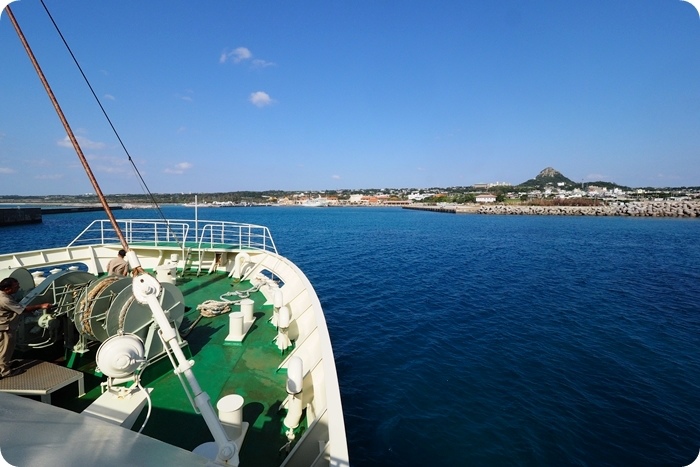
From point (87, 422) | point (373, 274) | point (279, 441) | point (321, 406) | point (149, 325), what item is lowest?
point (373, 274)

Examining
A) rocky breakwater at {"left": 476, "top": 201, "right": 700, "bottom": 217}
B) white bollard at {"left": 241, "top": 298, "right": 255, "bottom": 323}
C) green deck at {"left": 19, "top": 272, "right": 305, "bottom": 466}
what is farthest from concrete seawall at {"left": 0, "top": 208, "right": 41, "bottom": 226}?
rocky breakwater at {"left": 476, "top": 201, "right": 700, "bottom": 217}

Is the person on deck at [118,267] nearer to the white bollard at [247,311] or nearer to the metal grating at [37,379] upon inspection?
the white bollard at [247,311]

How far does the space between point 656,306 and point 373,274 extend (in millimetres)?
15797

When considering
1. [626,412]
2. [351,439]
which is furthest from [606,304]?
[351,439]

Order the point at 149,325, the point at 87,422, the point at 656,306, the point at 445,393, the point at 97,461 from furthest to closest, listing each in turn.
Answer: the point at 656,306, the point at 445,393, the point at 149,325, the point at 87,422, the point at 97,461

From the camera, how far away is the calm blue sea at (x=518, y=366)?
23.2 ft

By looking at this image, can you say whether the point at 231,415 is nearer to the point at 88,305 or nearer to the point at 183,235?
the point at 88,305

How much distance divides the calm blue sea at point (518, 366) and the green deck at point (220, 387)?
298 cm

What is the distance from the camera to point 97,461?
1621mm

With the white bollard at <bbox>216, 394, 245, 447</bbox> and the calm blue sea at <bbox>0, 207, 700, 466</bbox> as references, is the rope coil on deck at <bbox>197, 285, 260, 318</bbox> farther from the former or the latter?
the white bollard at <bbox>216, 394, 245, 447</bbox>

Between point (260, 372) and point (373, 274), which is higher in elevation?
point (260, 372)

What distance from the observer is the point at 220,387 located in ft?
17.4

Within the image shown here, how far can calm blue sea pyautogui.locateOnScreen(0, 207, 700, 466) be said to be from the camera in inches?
279

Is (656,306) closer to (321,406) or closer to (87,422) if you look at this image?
(321,406)
